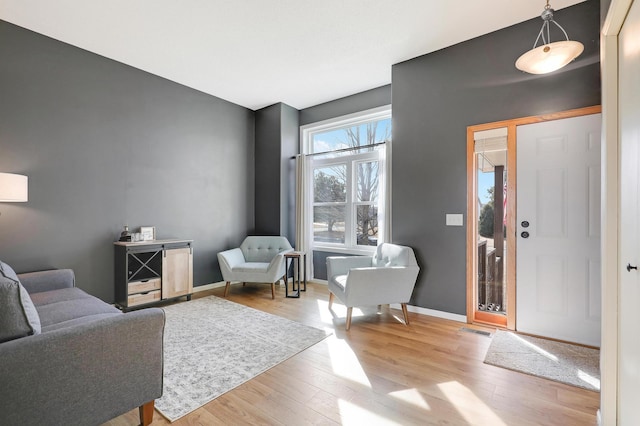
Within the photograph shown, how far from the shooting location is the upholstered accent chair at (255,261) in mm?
3998

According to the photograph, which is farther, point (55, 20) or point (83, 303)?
point (55, 20)

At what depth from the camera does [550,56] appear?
1953 mm

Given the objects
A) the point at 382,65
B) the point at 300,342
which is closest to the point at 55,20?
the point at 382,65

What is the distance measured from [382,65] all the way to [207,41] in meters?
2.09

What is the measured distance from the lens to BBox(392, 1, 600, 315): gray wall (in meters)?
2.58

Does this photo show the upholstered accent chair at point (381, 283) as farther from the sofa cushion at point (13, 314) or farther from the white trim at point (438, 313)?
the sofa cushion at point (13, 314)

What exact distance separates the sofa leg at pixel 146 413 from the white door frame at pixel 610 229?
2.44m

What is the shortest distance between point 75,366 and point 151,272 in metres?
2.61

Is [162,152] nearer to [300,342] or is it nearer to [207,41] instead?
[207,41]

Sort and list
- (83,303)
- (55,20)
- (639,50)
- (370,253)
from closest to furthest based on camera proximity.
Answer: (639,50) < (83,303) < (55,20) < (370,253)

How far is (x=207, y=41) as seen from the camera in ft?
10.2

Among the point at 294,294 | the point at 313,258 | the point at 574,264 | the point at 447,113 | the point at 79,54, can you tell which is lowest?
the point at 294,294

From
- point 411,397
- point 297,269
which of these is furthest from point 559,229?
point 297,269

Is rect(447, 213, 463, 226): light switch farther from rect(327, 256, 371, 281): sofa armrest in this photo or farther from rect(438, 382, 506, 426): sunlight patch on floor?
rect(438, 382, 506, 426): sunlight patch on floor
